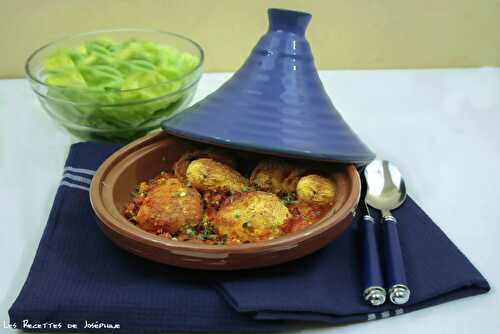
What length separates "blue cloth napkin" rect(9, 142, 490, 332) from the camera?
56 centimetres

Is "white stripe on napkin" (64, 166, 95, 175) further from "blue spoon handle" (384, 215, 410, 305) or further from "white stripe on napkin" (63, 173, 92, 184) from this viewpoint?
"blue spoon handle" (384, 215, 410, 305)

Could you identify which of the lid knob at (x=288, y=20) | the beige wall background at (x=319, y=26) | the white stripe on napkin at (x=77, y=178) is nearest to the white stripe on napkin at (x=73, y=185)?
the white stripe on napkin at (x=77, y=178)

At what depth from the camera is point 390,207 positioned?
2.47 ft

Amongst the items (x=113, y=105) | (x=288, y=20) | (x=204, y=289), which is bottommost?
(x=204, y=289)

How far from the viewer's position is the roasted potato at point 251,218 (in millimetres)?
605

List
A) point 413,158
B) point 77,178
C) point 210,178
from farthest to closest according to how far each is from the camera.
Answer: point 413,158 → point 77,178 → point 210,178

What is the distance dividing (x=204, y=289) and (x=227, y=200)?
12cm

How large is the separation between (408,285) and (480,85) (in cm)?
85

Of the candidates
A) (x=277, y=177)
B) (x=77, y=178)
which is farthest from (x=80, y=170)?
(x=277, y=177)

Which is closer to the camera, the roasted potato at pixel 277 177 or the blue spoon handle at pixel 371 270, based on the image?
the blue spoon handle at pixel 371 270

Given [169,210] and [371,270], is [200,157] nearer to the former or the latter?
[169,210]

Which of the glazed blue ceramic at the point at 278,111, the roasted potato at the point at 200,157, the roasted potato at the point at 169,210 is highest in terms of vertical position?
the glazed blue ceramic at the point at 278,111

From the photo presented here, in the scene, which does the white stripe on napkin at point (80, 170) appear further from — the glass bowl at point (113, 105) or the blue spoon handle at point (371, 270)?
the blue spoon handle at point (371, 270)

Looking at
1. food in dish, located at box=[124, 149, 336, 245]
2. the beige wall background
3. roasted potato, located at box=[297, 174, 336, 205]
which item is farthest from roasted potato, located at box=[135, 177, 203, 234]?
the beige wall background
